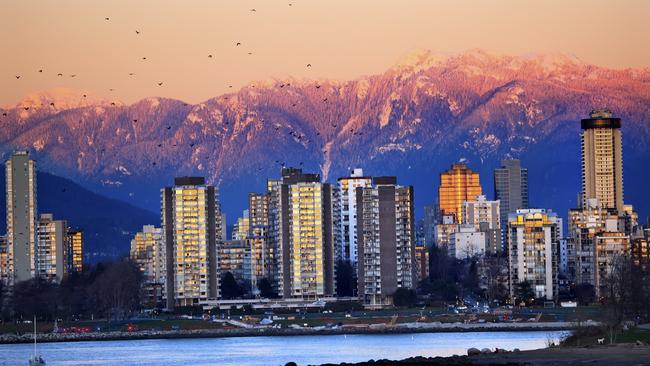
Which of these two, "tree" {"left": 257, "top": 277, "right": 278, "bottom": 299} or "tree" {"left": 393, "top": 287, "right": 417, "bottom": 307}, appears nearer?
"tree" {"left": 393, "top": 287, "right": 417, "bottom": 307}

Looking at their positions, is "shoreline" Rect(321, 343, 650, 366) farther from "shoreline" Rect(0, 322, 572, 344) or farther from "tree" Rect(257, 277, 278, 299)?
"tree" Rect(257, 277, 278, 299)

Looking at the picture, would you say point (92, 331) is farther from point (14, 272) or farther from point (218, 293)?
point (14, 272)

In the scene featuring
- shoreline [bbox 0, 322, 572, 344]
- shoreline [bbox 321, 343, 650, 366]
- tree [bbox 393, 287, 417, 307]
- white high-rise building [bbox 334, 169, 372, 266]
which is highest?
white high-rise building [bbox 334, 169, 372, 266]

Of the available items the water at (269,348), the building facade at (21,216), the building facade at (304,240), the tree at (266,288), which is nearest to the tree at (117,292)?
the tree at (266,288)

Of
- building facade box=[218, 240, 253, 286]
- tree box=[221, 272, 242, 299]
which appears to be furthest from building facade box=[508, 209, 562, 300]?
building facade box=[218, 240, 253, 286]

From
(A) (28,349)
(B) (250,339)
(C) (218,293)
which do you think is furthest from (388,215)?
(A) (28,349)
